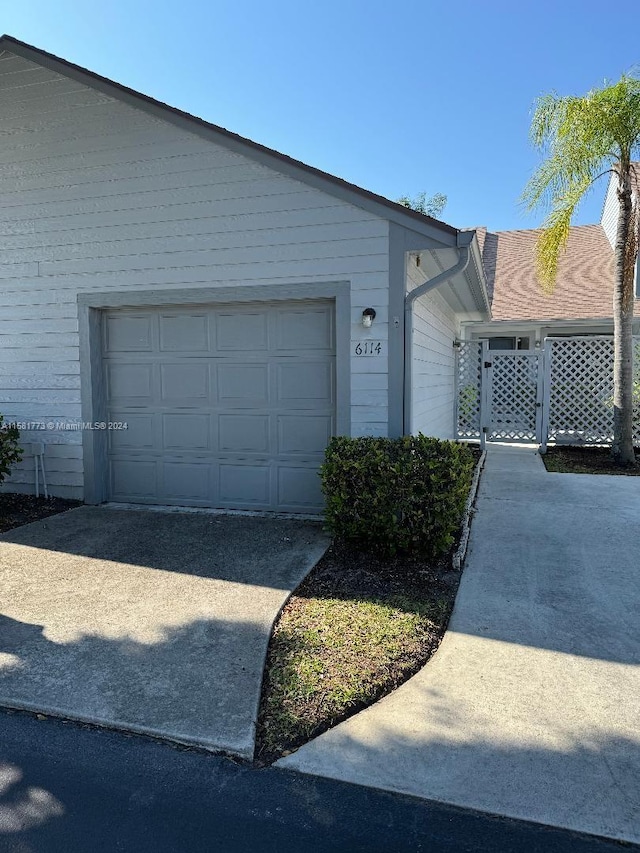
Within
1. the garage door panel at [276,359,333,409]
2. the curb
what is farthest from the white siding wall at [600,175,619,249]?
the garage door panel at [276,359,333,409]

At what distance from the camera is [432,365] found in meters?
8.00

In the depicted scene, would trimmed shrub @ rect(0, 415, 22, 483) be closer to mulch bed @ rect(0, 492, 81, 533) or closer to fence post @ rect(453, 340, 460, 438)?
mulch bed @ rect(0, 492, 81, 533)

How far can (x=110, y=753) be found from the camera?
2.36 metres

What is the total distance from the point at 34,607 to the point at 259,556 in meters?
1.74

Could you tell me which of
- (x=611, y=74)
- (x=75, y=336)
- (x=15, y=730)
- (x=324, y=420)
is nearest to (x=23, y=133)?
(x=75, y=336)

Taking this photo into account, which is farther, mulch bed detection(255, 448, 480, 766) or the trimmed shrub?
the trimmed shrub

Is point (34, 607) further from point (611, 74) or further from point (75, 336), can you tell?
point (611, 74)

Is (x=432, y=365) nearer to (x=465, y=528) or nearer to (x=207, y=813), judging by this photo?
(x=465, y=528)

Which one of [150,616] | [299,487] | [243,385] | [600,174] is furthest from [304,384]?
[600,174]

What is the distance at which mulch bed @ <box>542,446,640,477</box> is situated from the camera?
835 cm

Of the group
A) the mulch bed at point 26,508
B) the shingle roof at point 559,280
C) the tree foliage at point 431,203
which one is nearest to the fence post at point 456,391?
the shingle roof at point 559,280

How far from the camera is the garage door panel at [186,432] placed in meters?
6.21

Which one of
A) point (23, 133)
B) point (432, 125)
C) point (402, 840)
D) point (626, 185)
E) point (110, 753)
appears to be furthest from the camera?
point (432, 125)

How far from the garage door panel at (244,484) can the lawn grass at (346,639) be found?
1578 millimetres
